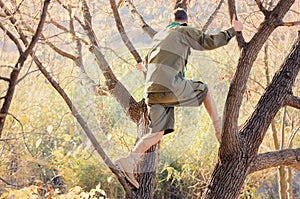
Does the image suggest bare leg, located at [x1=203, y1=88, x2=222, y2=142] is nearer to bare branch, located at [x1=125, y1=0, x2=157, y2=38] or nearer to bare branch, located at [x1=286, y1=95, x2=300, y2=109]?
bare branch, located at [x1=286, y1=95, x2=300, y2=109]

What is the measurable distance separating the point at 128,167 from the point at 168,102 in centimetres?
46

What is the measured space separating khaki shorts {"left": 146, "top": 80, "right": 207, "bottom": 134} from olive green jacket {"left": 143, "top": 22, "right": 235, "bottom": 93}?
0.03 m

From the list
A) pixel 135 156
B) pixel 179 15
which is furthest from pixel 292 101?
pixel 135 156

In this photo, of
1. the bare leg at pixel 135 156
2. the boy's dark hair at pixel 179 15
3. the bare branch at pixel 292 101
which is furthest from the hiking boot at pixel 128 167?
the bare branch at pixel 292 101

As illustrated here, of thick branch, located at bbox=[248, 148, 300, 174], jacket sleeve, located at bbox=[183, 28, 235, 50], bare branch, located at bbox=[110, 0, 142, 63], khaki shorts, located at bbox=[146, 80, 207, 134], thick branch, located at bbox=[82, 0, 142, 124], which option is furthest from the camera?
bare branch, located at bbox=[110, 0, 142, 63]

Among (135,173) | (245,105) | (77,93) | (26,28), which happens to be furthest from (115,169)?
(245,105)

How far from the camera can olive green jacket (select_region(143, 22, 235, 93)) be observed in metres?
2.57

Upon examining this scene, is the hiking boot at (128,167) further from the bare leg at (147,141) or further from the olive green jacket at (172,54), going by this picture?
the olive green jacket at (172,54)

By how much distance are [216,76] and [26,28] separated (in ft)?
6.87

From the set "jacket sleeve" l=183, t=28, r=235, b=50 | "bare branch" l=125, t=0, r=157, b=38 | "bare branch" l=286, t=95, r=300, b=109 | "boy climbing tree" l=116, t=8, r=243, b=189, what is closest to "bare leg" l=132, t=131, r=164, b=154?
"boy climbing tree" l=116, t=8, r=243, b=189

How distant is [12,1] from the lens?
239 centimetres

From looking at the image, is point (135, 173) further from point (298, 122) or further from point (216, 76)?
point (298, 122)

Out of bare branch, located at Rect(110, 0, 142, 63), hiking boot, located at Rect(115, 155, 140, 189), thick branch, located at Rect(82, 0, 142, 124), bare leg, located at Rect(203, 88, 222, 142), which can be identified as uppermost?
bare branch, located at Rect(110, 0, 142, 63)

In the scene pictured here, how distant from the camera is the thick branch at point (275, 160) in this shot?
2.90m
